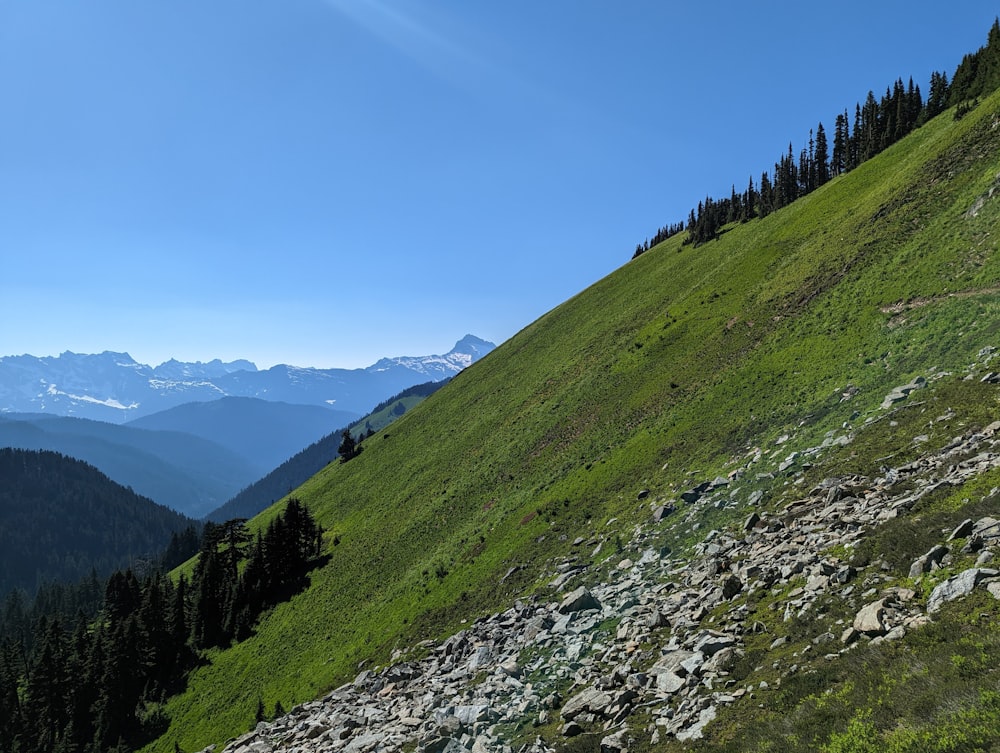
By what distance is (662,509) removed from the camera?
28.5m

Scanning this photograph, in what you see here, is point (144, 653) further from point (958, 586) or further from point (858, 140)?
point (858, 140)

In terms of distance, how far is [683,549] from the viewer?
2327cm

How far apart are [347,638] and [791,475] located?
36445mm

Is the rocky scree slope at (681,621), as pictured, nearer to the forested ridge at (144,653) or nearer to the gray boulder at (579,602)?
the gray boulder at (579,602)

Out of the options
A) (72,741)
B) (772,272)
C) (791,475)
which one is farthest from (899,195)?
(72,741)

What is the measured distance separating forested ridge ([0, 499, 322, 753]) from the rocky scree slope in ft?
141

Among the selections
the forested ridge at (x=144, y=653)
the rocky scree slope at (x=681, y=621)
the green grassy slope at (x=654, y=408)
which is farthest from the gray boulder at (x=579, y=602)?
the forested ridge at (x=144, y=653)

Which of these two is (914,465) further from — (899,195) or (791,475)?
(899,195)

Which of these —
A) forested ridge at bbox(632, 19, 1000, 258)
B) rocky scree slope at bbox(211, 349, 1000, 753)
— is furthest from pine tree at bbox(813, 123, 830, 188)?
rocky scree slope at bbox(211, 349, 1000, 753)

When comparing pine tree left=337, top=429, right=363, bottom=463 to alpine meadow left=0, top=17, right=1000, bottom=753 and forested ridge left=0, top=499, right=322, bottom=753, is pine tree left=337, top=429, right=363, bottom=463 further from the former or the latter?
forested ridge left=0, top=499, right=322, bottom=753

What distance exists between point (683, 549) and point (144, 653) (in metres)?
77.2

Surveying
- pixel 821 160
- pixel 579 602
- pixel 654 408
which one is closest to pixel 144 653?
pixel 579 602

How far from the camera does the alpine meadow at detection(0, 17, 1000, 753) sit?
11797 millimetres

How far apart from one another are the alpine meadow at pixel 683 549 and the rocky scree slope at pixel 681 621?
11cm
